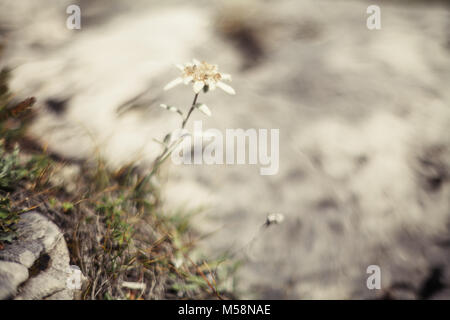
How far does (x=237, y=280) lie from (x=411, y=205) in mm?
1247

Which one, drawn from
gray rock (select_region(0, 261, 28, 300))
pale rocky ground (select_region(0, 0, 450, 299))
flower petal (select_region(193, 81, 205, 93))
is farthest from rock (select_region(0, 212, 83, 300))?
flower petal (select_region(193, 81, 205, 93))

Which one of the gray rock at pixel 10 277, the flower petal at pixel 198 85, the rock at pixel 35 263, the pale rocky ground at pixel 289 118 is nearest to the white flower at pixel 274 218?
the pale rocky ground at pixel 289 118

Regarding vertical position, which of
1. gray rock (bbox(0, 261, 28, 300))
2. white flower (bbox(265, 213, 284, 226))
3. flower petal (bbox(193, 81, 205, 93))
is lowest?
gray rock (bbox(0, 261, 28, 300))

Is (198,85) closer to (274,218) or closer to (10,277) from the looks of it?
(274,218)

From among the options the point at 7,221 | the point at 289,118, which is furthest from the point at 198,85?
the point at 7,221

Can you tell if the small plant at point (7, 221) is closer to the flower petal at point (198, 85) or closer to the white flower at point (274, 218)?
the flower petal at point (198, 85)

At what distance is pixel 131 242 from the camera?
5.48ft

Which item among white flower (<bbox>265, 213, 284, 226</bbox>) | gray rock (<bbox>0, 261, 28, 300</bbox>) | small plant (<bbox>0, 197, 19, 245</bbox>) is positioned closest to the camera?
gray rock (<bbox>0, 261, 28, 300</bbox>)

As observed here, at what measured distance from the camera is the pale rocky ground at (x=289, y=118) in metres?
1.76

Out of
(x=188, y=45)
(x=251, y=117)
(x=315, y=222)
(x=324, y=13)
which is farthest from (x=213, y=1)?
(x=315, y=222)

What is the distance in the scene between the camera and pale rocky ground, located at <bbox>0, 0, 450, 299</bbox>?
5.77 ft

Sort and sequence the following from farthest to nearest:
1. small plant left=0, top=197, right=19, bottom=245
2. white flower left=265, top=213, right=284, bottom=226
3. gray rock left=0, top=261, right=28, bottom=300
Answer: white flower left=265, top=213, right=284, bottom=226
small plant left=0, top=197, right=19, bottom=245
gray rock left=0, top=261, right=28, bottom=300

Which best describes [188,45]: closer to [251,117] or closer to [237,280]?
[251,117]

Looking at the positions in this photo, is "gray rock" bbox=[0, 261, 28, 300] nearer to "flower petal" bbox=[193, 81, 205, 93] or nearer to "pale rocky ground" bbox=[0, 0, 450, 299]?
"pale rocky ground" bbox=[0, 0, 450, 299]
